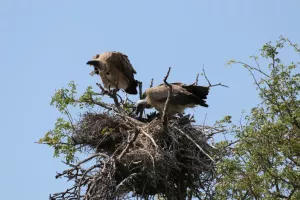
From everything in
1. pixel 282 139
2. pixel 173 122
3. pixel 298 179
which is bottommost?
pixel 298 179

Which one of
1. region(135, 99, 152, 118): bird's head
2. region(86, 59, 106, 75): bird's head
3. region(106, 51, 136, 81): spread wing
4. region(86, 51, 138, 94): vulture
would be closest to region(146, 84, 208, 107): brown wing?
region(135, 99, 152, 118): bird's head

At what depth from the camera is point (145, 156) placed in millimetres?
11766

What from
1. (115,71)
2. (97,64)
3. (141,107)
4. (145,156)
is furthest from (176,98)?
(97,64)

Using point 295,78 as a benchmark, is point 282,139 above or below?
below

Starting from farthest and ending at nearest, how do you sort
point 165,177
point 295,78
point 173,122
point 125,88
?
1. point 125,88
2. point 173,122
3. point 165,177
4. point 295,78

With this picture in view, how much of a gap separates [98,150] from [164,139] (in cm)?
136

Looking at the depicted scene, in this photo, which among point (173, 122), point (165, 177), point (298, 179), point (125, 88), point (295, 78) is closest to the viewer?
point (298, 179)

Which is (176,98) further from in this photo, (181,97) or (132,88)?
(132,88)

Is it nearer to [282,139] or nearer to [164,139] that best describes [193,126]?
[164,139]

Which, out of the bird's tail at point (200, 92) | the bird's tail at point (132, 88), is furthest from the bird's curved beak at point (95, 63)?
the bird's tail at point (200, 92)

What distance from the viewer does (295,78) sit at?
1086 cm

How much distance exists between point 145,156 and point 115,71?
416 cm

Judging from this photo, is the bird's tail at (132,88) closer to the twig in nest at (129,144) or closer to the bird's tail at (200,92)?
the bird's tail at (200,92)

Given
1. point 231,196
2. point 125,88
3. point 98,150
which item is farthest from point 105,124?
point 231,196
